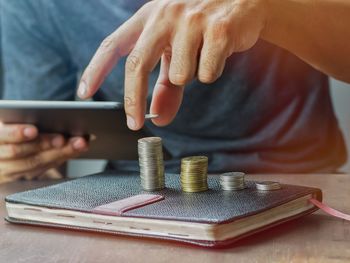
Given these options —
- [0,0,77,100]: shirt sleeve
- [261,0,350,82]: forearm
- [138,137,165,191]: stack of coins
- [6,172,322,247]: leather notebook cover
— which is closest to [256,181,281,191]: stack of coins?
[6,172,322,247]: leather notebook cover

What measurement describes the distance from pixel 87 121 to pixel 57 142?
127 millimetres

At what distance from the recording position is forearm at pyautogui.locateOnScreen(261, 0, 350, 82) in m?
0.98

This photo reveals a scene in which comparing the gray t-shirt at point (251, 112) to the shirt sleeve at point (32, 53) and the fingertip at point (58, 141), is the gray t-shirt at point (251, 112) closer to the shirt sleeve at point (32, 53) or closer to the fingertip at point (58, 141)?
the shirt sleeve at point (32, 53)

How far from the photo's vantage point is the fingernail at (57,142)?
1.19 metres

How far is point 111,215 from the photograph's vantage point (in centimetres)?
74

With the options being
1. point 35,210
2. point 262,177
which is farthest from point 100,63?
point 262,177

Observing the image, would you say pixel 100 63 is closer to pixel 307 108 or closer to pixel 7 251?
pixel 7 251

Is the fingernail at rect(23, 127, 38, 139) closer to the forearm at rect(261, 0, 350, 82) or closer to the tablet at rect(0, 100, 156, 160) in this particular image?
the tablet at rect(0, 100, 156, 160)

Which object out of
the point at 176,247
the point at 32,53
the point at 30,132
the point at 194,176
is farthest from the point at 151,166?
the point at 32,53

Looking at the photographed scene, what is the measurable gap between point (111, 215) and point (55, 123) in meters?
0.42

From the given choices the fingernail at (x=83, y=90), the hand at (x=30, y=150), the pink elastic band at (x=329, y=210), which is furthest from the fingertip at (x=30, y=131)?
the pink elastic band at (x=329, y=210)

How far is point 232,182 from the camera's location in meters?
0.83

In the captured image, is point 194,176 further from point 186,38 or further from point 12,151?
point 12,151

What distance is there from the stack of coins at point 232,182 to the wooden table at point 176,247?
81 millimetres
